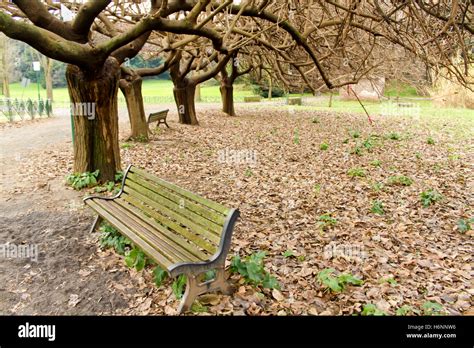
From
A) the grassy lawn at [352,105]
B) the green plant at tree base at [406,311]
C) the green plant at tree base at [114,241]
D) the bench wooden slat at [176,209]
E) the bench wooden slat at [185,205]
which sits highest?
the grassy lawn at [352,105]

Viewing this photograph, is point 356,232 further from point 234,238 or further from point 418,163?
point 418,163

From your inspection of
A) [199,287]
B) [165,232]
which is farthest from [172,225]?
[199,287]

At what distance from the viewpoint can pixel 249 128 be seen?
582 inches

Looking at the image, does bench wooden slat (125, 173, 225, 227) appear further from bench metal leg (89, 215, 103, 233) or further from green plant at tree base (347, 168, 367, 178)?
green plant at tree base (347, 168, 367, 178)

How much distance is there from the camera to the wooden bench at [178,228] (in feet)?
10.8

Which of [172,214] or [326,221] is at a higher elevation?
[172,214]

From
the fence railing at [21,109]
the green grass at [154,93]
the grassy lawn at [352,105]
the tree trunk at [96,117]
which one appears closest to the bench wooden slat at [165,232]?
the tree trunk at [96,117]

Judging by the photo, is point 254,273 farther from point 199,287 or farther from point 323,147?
point 323,147

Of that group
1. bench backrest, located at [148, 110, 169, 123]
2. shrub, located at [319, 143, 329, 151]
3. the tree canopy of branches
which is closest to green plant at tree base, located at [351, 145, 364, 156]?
shrub, located at [319, 143, 329, 151]

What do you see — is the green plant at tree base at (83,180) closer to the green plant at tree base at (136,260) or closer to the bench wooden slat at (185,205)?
the bench wooden slat at (185,205)

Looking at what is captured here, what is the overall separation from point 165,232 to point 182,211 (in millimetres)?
291

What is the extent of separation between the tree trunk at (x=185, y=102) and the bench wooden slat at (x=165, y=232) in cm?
1051

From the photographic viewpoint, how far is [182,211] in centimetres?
398

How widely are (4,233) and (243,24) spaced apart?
309 inches
